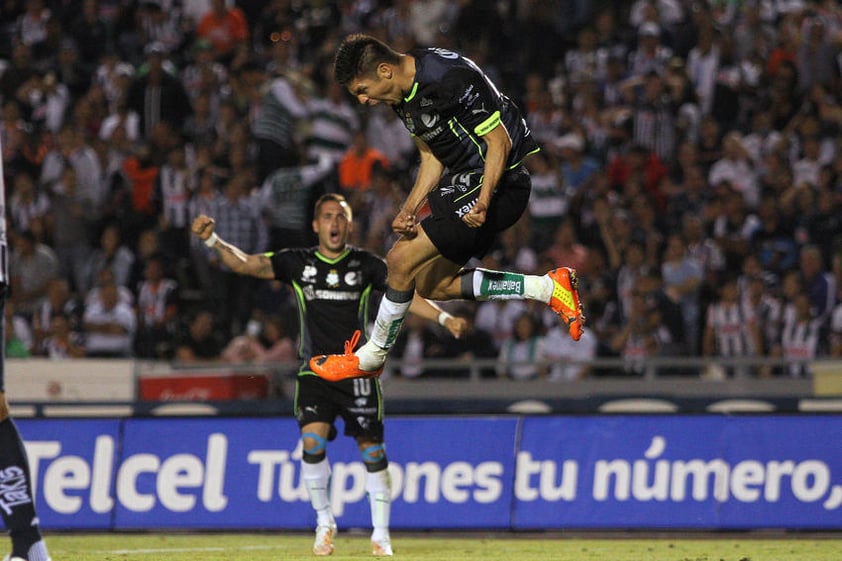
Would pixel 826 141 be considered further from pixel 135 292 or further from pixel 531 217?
pixel 135 292

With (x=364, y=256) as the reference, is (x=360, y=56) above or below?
above

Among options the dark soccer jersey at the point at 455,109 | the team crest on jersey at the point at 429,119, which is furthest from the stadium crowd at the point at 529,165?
the team crest on jersey at the point at 429,119

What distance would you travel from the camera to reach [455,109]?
9250 mm

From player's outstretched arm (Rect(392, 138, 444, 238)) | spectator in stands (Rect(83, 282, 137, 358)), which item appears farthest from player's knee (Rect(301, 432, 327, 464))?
spectator in stands (Rect(83, 282, 137, 358))

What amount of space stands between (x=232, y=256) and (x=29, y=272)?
8.88 m

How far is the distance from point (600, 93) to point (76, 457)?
31.8 ft

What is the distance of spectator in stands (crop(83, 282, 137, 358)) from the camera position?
18531mm

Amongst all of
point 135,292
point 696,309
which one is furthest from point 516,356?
point 135,292

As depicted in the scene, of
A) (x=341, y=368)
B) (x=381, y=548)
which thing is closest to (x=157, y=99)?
(x=381, y=548)

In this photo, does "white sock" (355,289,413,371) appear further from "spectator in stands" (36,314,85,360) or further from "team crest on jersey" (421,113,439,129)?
"spectator in stands" (36,314,85,360)

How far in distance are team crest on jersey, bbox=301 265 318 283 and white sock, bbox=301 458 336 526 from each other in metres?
1.41

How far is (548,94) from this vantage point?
20.6 m

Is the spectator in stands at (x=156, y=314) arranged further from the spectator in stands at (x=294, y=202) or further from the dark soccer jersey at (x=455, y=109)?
the dark soccer jersey at (x=455, y=109)

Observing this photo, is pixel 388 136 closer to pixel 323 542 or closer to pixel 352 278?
pixel 352 278
